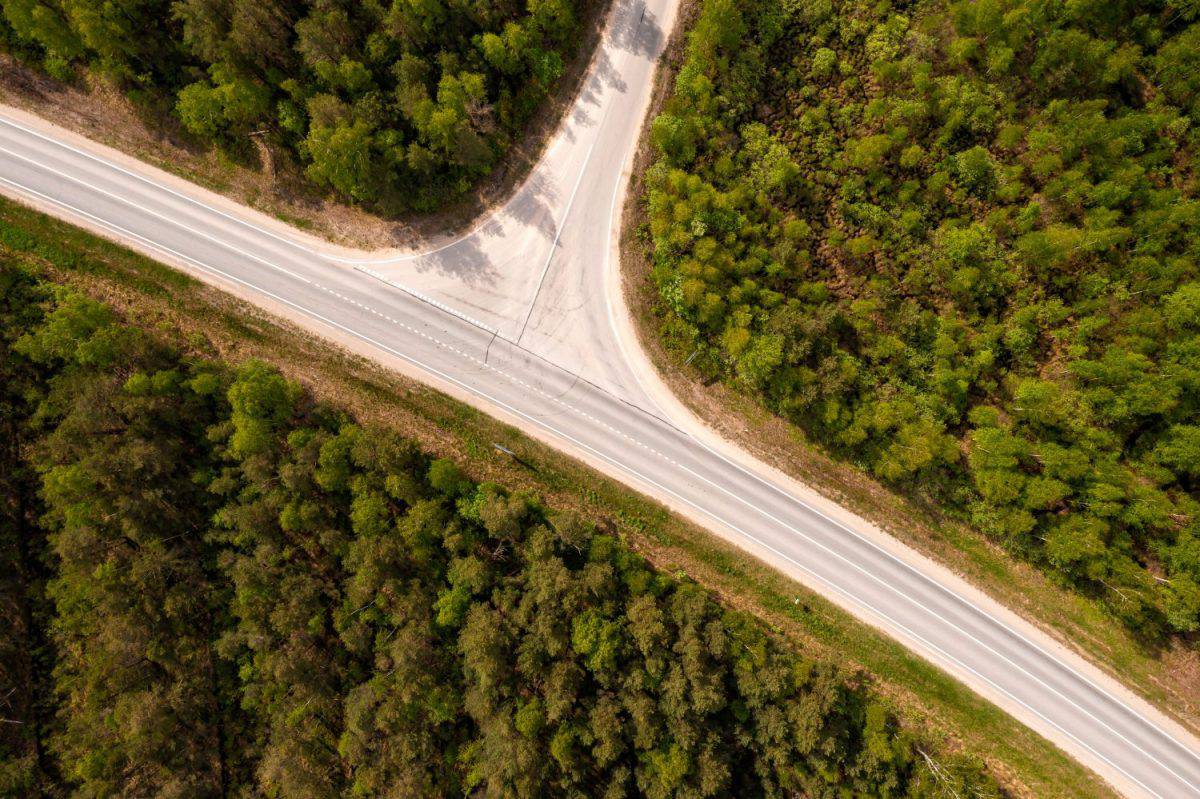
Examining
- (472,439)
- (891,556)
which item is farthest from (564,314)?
(891,556)

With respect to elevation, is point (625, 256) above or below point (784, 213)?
below

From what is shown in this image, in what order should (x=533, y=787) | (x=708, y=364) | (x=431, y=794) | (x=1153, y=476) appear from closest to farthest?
(x=533, y=787)
(x=431, y=794)
(x=1153, y=476)
(x=708, y=364)

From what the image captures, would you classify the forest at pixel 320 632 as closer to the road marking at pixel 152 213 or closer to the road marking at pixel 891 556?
the road marking at pixel 891 556

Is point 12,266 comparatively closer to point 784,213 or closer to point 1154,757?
point 784,213

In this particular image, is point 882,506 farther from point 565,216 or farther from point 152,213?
point 152,213

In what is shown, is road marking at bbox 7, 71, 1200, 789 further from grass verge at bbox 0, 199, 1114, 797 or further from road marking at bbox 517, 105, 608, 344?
road marking at bbox 517, 105, 608, 344

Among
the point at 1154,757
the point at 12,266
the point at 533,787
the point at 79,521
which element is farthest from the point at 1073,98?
the point at 12,266

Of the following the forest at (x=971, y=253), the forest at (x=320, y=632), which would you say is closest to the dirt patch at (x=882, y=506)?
→ the forest at (x=971, y=253)
